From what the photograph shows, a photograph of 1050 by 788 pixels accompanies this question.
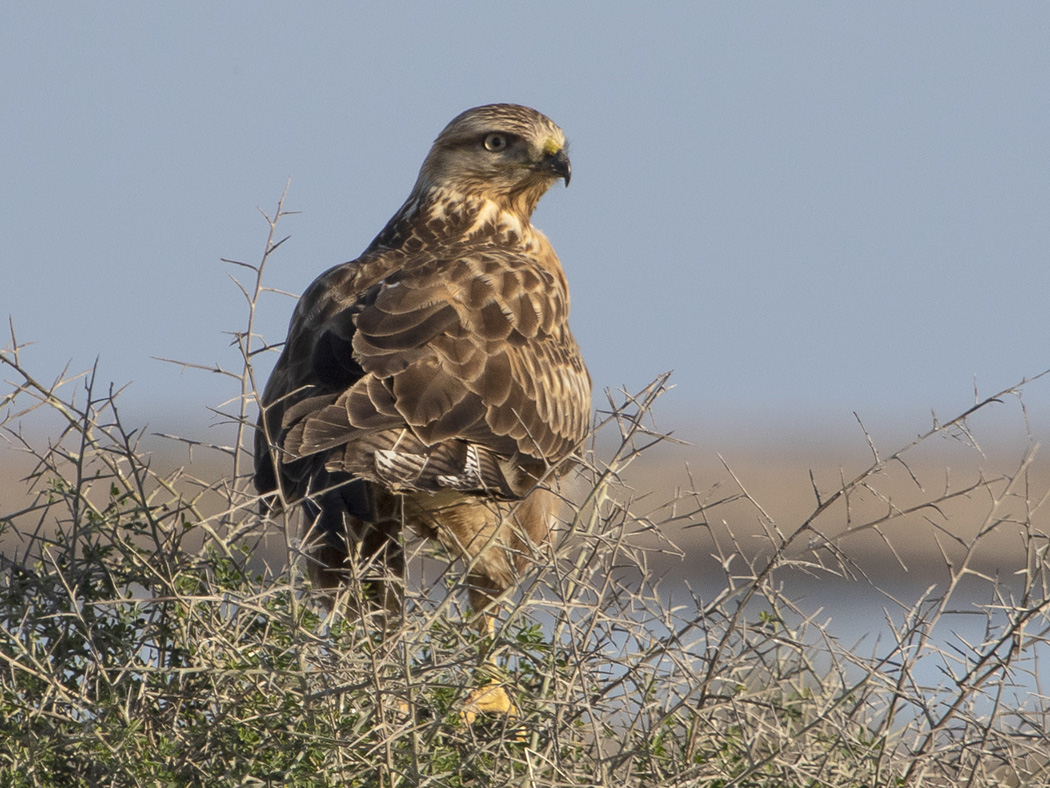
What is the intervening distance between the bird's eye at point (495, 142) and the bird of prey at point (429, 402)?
275 mm

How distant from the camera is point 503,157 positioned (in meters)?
6.36

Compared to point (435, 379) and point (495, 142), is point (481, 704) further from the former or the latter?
point (495, 142)

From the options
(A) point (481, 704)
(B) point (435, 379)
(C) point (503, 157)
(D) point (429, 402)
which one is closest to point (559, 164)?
(C) point (503, 157)

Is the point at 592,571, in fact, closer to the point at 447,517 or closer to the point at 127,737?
the point at 127,737

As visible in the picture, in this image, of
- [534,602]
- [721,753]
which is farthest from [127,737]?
[721,753]

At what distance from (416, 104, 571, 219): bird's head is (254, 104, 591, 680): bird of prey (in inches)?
3.8

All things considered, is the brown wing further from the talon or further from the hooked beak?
the talon

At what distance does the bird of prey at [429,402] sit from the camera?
4.30 metres

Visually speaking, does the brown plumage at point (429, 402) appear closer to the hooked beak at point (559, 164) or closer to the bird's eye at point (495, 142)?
the hooked beak at point (559, 164)

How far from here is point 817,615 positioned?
329cm

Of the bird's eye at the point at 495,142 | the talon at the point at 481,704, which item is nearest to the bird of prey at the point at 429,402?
the bird's eye at the point at 495,142

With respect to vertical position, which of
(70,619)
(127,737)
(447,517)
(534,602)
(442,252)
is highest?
(442,252)

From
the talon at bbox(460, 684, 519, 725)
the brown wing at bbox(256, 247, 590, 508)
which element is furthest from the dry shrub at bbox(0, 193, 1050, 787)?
the brown wing at bbox(256, 247, 590, 508)

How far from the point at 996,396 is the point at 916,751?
824 mm
